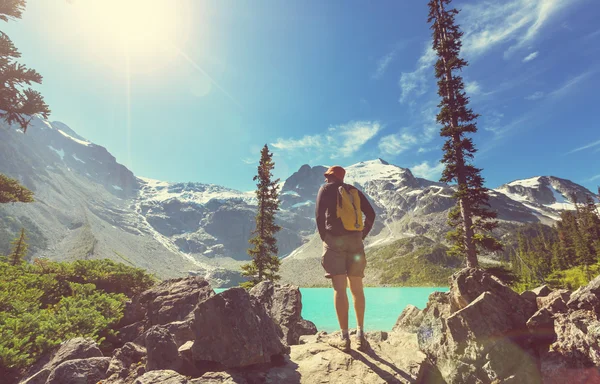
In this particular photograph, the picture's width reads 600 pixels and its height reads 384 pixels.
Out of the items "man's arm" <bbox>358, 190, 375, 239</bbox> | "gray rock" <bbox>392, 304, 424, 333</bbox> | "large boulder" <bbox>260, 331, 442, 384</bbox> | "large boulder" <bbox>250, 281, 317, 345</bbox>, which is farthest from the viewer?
"gray rock" <bbox>392, 304, 424, 333</bbox>

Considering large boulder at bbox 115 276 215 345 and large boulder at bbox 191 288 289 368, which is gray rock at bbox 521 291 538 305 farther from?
large boulder at bbox 115 276 215 345

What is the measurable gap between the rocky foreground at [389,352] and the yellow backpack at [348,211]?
2490 millimetres

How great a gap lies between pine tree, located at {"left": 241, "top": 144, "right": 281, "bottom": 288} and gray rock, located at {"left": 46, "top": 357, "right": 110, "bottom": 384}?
1911 centimetres

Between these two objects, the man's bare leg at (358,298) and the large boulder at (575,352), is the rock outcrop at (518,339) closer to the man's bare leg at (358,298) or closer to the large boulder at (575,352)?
the large boulder at (575,352)

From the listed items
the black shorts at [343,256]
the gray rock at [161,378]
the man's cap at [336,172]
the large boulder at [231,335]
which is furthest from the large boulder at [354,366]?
the man's cap at [336,172]

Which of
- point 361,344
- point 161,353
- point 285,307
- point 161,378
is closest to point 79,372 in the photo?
point 161,353

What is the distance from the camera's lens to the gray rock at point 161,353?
16.6ft

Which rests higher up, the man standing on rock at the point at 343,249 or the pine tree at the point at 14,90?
the pine tree at the point at 14,90

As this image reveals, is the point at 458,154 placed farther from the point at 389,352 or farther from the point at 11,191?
the point at 11,191

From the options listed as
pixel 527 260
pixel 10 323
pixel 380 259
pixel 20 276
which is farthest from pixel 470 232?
pixel 380 259

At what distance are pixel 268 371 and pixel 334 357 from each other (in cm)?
131

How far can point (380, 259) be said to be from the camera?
18800 centimetres

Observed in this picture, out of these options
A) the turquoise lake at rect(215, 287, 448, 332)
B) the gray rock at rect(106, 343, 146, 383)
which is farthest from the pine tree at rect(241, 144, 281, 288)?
the gray rock at rect(106, 343, 146, 383)

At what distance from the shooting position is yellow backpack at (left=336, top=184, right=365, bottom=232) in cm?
584
